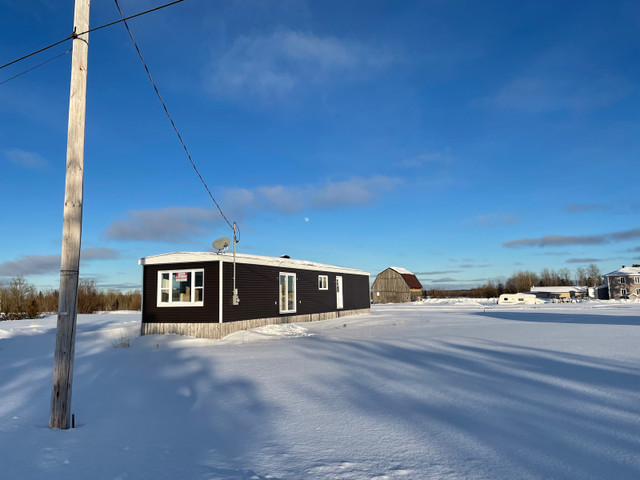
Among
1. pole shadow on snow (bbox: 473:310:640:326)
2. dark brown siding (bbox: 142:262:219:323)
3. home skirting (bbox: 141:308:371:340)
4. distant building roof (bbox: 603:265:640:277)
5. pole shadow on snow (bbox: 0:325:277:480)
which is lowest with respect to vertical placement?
pole shadow on snow (bbox: 473:310:640:326)

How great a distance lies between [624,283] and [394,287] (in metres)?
35.1

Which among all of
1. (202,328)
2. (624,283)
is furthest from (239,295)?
(624,283)

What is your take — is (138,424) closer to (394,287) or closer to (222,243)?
(222,243)

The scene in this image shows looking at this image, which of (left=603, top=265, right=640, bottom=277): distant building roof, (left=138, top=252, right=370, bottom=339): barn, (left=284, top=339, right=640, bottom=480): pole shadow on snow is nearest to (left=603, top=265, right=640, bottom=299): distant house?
(left=603, top=265, right=640, bottom=277): distant building roof

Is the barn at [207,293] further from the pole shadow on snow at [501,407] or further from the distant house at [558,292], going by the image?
the distant house at [558,292]

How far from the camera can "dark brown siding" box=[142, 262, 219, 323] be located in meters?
14.9

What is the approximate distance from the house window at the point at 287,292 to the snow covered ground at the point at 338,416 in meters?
8.25

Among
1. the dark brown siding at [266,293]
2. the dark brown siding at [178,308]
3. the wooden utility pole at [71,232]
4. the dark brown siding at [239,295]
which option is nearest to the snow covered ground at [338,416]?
the wooden utility pole at [71,232]

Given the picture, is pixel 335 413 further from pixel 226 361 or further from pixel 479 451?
pixel 226 361

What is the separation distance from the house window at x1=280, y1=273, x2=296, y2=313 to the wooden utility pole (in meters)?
13.4

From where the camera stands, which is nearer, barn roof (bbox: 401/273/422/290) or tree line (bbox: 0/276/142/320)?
tree line (bbox: 0/276/142/320)

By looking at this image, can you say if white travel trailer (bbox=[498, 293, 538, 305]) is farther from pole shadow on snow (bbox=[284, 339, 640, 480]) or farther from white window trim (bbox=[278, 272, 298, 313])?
pole shadow on snow (bbox=[284, 339, 640, 480])

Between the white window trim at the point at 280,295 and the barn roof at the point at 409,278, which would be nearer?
the white window trim at the point at 280,295

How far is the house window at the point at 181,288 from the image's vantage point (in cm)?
1529
